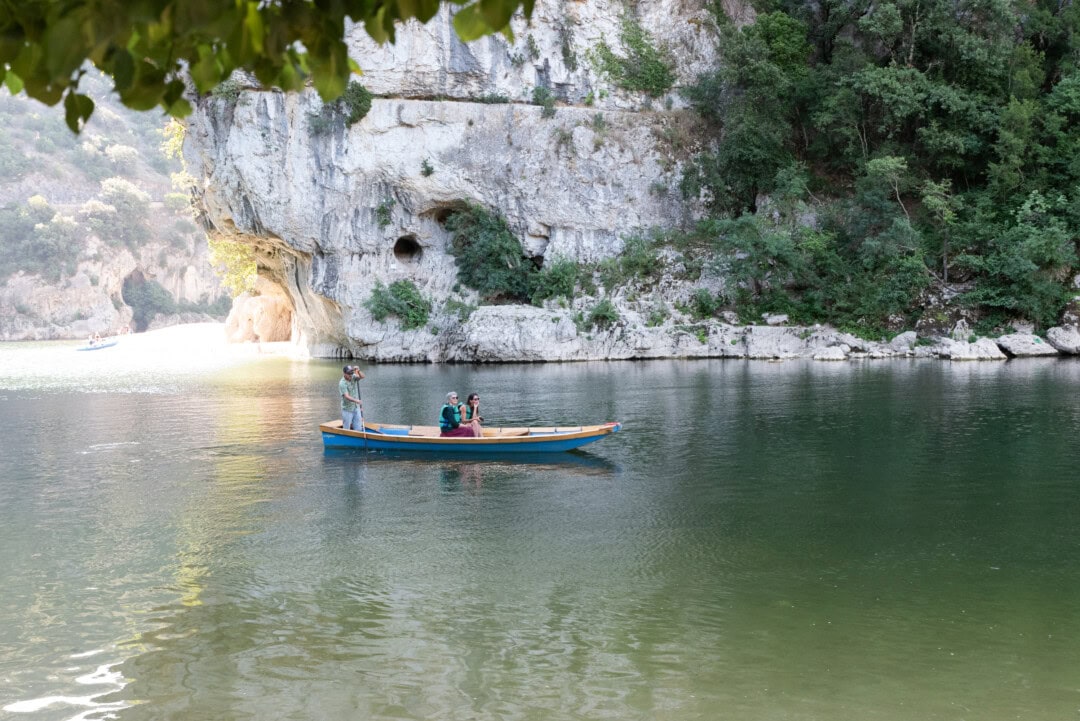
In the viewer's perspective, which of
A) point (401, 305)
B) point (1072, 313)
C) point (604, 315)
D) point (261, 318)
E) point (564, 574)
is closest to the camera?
point (564, 574)

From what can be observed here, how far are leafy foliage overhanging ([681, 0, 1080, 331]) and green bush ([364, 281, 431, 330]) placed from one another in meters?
13.5

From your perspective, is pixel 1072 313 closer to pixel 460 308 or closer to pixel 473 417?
pixel 460 308

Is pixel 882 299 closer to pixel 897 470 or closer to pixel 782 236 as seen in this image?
pixel 782 236

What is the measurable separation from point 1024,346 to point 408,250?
2879 centimetres

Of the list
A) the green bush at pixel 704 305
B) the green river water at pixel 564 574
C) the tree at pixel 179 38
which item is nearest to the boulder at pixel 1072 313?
the green bush at pixel 704 305

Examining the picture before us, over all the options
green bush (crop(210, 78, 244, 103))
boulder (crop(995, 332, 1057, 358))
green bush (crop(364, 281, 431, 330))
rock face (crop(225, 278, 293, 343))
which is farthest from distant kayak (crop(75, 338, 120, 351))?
boulder (crop(995, 332, 1057, 358))

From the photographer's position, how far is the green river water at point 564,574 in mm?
7137

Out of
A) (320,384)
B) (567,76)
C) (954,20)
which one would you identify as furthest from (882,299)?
(320,384)

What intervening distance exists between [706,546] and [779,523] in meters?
1.48

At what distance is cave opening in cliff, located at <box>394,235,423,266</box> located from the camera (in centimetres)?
4597

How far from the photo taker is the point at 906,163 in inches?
1533

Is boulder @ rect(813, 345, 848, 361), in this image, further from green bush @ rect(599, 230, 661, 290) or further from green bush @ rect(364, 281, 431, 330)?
green bush @ rect(364, 281, 431, 330)

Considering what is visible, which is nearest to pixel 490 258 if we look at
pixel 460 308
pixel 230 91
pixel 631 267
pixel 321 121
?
pixel 460 308

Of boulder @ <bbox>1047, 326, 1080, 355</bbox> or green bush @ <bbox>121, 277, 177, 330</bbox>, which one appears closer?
boulder @ <bbox>1047, 326, 1080, 355</bbox>
